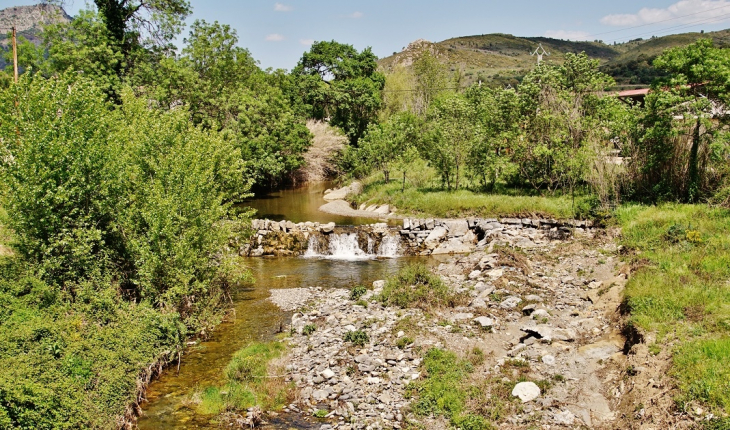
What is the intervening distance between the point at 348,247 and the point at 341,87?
33939 mm

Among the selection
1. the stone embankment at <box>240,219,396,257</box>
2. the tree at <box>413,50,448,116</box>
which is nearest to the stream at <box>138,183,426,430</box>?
the stone embankment at <box>240,219,396,257</box>

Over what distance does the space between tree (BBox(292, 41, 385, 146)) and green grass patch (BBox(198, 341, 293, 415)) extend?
45134mm

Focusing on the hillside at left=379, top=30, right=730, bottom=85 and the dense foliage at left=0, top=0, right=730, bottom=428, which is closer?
the dense foliage at left=0, top=0, right=730, bottom=428

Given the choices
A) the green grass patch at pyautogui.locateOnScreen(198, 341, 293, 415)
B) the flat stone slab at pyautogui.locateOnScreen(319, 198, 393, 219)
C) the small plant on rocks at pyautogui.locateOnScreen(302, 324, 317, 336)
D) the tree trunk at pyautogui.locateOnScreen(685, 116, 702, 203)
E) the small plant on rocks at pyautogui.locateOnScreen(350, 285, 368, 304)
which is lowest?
the green grass patch at pyautogui.locateOnScreen(198, 341, 293, 415)

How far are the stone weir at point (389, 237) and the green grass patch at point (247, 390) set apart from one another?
14322mm

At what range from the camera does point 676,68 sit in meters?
21.9

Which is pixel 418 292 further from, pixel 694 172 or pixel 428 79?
pixel 428 79

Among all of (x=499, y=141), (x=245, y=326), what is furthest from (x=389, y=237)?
(x=245, y=326)

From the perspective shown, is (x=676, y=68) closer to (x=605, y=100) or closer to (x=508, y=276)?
(x=605, y=100)

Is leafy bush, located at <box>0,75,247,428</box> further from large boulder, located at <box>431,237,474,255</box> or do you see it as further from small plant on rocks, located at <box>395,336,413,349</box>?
large boulder, located at <box>431,237,474,255</box>

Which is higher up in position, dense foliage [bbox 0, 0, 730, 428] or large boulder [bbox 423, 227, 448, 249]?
dense foliage [bbox 0, 0, 730, 428]

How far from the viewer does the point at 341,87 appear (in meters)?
56.7

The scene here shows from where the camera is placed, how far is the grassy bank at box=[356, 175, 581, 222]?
28.8 metres

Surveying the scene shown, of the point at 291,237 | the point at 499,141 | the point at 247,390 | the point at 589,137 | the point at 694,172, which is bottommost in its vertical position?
the point at 247,390
